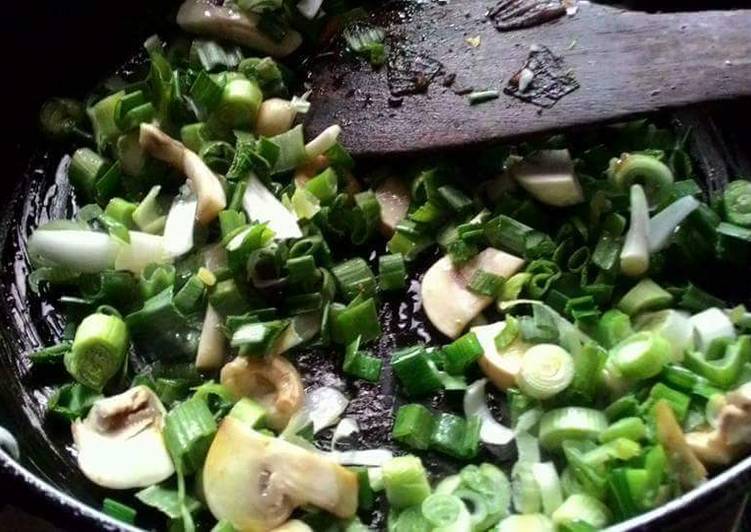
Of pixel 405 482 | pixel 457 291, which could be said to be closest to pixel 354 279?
pixel 457 291

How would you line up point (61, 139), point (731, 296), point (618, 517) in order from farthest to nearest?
point (61, 139), point (731, 296), point (618, 517)

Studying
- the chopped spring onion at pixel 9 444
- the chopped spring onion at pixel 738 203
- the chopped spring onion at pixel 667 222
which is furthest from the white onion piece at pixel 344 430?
the chopped spring onion at pixel 738 203

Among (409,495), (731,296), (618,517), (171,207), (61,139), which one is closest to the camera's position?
(618,517)

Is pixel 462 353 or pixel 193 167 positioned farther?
pixel 193 167

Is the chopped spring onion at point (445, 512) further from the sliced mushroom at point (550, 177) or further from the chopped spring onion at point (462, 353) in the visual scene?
the sliced mushroom at point (550, 177)

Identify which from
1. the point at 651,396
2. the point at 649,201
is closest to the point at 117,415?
the point at 651,396

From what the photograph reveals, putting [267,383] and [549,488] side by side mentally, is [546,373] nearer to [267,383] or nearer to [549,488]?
[549,488]

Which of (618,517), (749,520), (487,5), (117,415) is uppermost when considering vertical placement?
(487,5)

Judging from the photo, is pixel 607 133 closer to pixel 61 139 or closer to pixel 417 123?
pixel 417 123
